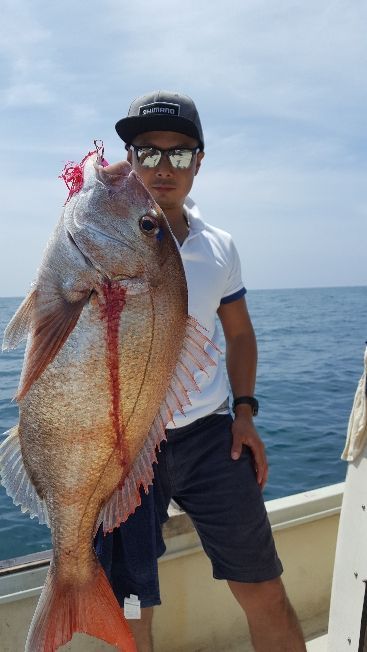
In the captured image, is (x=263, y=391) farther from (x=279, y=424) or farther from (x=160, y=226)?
(x=160, y=226)

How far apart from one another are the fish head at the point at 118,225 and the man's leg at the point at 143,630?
164cm

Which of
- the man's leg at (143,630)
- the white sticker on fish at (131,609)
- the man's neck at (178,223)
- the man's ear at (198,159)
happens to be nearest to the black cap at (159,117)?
the man's ear at (198,159)

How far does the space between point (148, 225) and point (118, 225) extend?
0.09 m

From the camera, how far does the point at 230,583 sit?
8.95 feet

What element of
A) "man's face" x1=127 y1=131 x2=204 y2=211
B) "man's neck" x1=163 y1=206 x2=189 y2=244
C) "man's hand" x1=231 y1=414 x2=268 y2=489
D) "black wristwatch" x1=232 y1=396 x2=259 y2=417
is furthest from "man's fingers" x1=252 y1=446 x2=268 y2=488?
"man's face" x1=127 y1=131 x2=204 y2=211

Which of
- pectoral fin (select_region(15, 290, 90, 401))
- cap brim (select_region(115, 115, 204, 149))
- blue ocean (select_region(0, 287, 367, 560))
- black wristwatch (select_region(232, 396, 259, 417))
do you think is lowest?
blue ocean (select_region(0, 287, 367, 560))

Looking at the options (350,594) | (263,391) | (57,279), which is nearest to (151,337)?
(57,279)

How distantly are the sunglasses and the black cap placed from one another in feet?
0.22

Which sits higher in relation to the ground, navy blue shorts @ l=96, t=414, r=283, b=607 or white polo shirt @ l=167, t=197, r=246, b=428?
white polo shirt @ l=167, t=197, r=246, b=428

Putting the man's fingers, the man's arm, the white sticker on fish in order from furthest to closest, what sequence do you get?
the man's arm < the man's fingers < the white sticker on fish

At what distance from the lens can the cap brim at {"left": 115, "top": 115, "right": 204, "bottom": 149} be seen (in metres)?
2.37

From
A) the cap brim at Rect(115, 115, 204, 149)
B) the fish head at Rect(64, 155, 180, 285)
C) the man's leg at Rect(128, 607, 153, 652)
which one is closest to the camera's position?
the fish head at Rect(64, 155, 180, 285)

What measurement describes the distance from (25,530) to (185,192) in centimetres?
442

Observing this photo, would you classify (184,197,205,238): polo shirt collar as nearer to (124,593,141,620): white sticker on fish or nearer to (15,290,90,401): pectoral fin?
(15,290,90,401): pectoral fin
